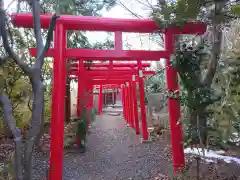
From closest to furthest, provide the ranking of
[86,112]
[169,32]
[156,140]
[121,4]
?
[169,32] < [121,4] < [86,112] < [156,140]

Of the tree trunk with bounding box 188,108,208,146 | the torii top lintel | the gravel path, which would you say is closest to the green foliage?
the torii top lintel

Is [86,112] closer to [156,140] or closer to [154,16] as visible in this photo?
[156,140]

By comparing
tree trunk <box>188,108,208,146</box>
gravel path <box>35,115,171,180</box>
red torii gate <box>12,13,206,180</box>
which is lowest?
gravel path <box>35,115,171,180</box>

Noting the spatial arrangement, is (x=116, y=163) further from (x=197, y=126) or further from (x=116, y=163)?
(x=197, y=126)

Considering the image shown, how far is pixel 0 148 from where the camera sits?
18.3 ft

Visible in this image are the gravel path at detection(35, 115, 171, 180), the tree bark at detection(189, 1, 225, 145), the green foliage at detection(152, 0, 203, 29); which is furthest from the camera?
the gravel path at detection(35, 115, 171, 180)

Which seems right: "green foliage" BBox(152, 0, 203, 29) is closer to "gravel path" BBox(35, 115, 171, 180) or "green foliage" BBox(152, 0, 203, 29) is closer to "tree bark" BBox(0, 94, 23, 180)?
"tree bark" BBox(0, 94, 23, 180)

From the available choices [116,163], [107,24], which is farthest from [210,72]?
[116,163]

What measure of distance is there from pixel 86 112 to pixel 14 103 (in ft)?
5.80

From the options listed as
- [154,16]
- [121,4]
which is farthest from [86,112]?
[154,16]

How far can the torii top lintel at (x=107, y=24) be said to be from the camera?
328 cm

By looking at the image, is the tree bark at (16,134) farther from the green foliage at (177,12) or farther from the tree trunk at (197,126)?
the green foliage at (177,12)

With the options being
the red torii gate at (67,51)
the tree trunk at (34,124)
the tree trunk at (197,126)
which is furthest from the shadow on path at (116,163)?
the tree trunk at (34,124)

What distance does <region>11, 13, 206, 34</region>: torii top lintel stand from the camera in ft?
10.7
